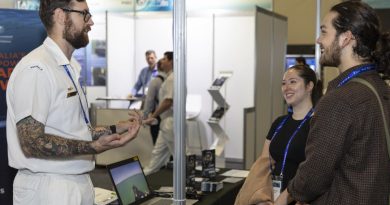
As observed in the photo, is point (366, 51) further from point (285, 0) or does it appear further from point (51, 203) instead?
point (285, 0)

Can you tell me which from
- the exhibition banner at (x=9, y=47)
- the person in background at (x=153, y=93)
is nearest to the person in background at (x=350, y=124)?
the exhibition banner at (x=9, y=47)

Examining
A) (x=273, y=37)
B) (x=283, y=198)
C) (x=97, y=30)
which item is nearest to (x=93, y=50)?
(x=97, y=30)

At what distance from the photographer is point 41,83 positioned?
190cm

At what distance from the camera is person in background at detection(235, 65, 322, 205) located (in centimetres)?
272

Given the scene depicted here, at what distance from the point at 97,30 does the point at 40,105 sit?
6493 millimetres

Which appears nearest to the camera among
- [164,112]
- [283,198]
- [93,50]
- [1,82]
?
[283,198]

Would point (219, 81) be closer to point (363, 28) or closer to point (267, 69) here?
point (267, 69)

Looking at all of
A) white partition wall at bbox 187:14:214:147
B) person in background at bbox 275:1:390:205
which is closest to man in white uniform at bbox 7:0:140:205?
person in background at bbox 275:1:390:205

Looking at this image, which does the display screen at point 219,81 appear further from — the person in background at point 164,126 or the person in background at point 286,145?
the person in background at point 286,145

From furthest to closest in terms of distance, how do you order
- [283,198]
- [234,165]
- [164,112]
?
[234,165], [164,112], [283,198]

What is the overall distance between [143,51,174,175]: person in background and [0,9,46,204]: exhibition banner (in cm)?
277

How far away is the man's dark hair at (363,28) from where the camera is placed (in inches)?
69.9

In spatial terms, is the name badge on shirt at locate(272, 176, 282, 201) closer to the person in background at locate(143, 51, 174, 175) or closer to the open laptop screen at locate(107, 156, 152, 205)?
the open laptop screen at locate(107, 156, 152, 205)

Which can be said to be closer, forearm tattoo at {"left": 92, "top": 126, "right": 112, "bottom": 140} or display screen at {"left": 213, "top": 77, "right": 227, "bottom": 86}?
forearm tattoo at {"left": 92, "top": 126, "right": 112, "bottom": 140}
